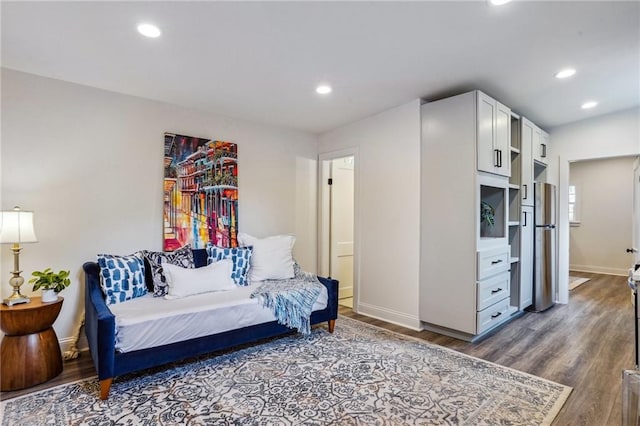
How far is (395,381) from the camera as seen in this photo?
238cm

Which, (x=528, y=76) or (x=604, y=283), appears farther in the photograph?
(x=604, y=283)

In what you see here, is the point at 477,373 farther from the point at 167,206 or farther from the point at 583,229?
the point at 583,229

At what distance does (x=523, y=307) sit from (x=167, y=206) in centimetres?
432

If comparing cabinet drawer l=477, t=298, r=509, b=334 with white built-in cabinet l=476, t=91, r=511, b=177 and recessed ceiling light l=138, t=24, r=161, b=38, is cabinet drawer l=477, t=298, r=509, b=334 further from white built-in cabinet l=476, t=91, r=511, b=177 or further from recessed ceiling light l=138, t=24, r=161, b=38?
recessed ceiling light l=138, t=24, r=161, b=38

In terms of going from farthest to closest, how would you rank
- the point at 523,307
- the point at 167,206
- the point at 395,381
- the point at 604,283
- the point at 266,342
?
the point at 604,283, the point at 523,307, the point at 167,206, the point at 266,342, the point at 395,381

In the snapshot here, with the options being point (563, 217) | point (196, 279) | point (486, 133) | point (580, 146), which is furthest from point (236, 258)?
point (580, 146)

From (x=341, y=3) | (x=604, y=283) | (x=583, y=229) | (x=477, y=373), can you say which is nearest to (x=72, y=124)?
(x=341, y=3)

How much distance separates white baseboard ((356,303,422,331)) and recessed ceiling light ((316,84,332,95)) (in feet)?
8.14

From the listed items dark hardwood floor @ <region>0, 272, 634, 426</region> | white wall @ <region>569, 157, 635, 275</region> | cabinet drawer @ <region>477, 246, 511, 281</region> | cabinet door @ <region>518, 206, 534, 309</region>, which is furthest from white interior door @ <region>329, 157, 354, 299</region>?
white wall @ <region>569, 157, 635, 275</region>

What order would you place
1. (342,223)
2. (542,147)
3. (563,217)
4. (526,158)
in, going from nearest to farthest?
(526,158) → (542,147) → (563,217) → (342,223)

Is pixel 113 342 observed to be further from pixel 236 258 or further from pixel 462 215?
pixel 462 215

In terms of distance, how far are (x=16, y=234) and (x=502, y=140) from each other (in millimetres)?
4315

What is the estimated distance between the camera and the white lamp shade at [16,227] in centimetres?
230

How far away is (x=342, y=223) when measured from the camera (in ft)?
16.2
